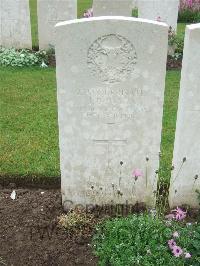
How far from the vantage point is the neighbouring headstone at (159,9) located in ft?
30.7

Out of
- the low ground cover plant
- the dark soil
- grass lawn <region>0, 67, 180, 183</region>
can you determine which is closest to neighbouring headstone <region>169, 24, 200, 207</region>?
grass lawn <region>0, 67, 180, 183</region>

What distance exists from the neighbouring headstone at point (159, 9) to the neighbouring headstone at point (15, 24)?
2.51 m

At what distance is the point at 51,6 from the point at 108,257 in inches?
274

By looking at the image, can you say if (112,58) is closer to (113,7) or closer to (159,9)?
(113,7)

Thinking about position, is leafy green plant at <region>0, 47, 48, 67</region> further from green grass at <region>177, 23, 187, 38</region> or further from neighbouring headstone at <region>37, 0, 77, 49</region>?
green grass at <region>177, 23, 187, 38</region>

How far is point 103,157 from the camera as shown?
416 cm

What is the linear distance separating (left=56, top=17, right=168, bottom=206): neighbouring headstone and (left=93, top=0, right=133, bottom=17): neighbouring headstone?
5365mm

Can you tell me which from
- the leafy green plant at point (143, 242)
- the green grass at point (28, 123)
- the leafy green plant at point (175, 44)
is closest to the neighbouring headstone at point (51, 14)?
the green grass at point (28, 123)

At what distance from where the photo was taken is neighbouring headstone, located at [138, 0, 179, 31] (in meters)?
9.35

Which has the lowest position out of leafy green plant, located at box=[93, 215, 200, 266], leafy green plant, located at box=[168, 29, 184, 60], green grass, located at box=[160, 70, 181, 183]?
leafy green plant, located at box=[93, 215, 200, 266]

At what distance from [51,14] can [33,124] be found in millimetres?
3977

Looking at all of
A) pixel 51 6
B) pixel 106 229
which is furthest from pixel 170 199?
pixel 51 6

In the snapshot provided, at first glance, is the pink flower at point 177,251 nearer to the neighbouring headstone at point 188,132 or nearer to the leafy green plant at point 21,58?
the neighbouring headstone at point 188,132

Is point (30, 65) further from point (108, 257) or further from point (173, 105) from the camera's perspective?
point (108, 257)
